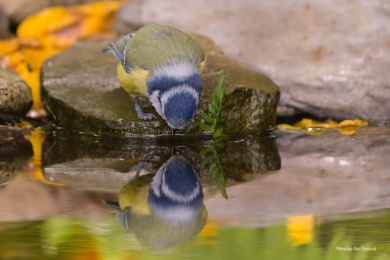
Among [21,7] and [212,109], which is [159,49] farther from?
[21,7]

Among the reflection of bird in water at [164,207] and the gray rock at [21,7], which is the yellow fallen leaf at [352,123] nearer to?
the reflection of bird in water at [164,207]

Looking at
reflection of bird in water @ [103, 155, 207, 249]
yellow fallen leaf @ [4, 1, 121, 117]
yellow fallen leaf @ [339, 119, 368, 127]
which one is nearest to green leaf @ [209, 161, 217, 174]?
reflection of bird in water @ [103, 155, 207, 249]

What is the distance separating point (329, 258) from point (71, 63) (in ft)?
11.1

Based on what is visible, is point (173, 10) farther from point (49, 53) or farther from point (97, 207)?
point (97, 207)

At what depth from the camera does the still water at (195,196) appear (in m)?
3.17

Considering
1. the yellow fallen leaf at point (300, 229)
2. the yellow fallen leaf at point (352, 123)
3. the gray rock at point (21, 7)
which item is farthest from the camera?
the gray rock at point (21, 7)

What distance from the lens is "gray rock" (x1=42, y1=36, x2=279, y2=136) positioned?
535 centimetres

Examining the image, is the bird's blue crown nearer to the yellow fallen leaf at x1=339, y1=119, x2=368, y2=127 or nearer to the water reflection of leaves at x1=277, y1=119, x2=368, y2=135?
the water reflection of leaves at x1=277, y1=119, x2=368, y2=135

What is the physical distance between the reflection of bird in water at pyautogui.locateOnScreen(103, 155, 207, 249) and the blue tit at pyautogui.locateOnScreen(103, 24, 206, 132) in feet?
1.10

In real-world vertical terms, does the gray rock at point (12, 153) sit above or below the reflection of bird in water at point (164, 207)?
below

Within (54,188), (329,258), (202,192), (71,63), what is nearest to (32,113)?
(71,63)

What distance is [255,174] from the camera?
4477 millimetres

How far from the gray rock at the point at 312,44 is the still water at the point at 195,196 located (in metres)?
0.40

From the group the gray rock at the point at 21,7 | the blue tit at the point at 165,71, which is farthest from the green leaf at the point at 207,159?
the gray rock at the point at 21,7
